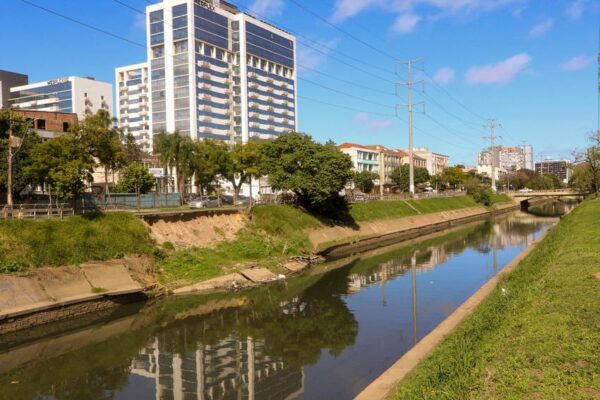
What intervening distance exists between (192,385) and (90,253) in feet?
48.6

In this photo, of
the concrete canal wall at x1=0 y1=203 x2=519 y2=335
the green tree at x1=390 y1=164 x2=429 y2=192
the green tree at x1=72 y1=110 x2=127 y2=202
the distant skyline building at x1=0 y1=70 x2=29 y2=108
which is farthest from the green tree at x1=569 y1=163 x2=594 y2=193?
the distant skyline building at x1=0 y1=70 x2=29 y2=108

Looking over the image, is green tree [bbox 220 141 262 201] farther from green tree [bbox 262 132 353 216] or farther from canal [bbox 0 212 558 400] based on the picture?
canal [bbox 0 212 558 400]

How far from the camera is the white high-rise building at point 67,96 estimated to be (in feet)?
434

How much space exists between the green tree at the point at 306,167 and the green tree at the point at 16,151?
72.6ft

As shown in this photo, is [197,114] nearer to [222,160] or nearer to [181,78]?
[181,78]

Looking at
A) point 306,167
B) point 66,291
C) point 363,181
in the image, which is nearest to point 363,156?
point 363,181

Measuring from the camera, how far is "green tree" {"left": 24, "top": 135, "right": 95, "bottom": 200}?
1201 inches

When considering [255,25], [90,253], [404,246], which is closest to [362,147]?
[255,25]

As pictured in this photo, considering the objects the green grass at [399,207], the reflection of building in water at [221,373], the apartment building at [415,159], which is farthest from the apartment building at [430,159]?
the reflection of building in water at [221,373]

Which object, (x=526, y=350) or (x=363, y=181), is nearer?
(x=526, y=350)

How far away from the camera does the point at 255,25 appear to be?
137625mm

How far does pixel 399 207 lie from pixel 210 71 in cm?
7345

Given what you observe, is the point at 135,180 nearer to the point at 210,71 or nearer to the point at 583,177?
the point at 210,71

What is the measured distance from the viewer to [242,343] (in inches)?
798
